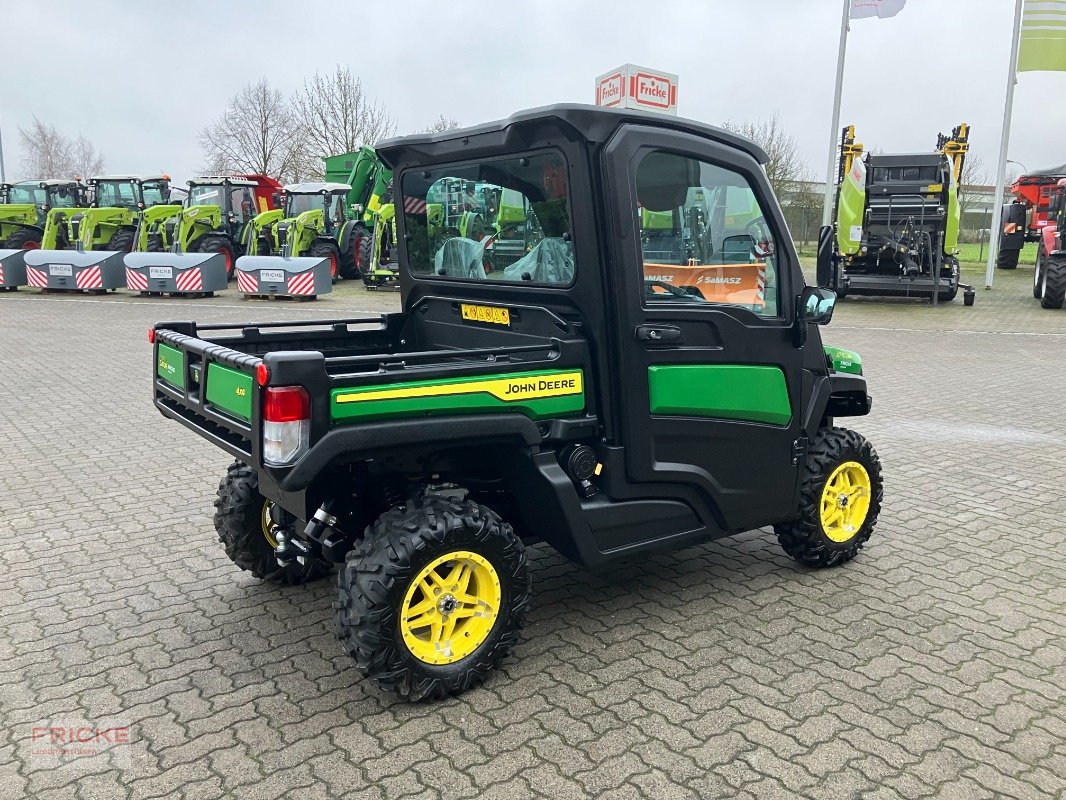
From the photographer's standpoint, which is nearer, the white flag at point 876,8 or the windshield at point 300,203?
the white flag at point 876,8

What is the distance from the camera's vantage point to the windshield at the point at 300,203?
2062 cm

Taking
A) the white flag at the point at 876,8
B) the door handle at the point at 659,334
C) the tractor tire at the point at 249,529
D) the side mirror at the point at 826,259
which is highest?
the white flag at the point at 876,8

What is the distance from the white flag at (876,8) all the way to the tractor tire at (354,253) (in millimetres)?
12784

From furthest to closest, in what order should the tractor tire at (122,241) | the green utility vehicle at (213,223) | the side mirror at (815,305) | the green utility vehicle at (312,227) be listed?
the tractor tire at (122,241) < the green utility vehicle at (213,223) < the green utility vehicle at (312,227) < the side mirror at (815,305)

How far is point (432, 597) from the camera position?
307 cm

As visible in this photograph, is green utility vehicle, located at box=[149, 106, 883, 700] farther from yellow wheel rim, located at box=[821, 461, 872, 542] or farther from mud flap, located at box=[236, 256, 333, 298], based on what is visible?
mud flap, located at box=[236, 256, 333, 298]

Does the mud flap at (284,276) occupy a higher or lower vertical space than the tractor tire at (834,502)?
higher

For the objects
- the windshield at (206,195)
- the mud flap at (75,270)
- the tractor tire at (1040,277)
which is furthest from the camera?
the windshield at (206,195)

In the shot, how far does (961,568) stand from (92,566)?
14.3 ft

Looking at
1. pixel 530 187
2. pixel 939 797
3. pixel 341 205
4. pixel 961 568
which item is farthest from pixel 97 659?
pixel 341 205

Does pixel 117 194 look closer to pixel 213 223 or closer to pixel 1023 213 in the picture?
pixel 213 223

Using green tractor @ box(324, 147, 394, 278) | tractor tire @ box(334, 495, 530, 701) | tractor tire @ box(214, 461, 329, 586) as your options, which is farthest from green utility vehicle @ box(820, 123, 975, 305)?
tractor tire @ box(334, 495, 530, 701)

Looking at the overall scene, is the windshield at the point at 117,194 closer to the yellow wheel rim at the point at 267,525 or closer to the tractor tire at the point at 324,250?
the tractor tire at the point at 324,250

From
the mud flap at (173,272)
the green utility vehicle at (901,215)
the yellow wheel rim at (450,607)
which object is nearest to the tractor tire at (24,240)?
the mud flap at (173,272)
